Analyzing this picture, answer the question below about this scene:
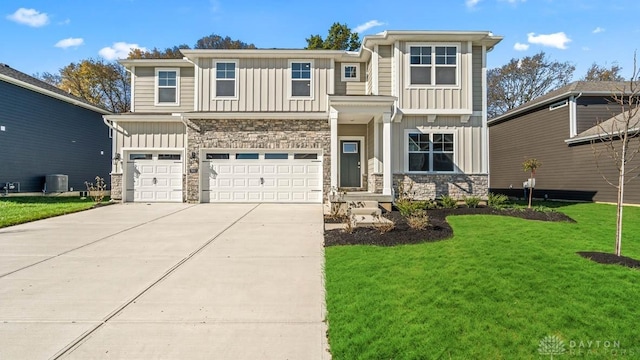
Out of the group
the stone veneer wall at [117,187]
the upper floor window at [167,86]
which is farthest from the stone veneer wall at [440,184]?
the stone veneer wall at [117,187]

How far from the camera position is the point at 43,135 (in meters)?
17.3

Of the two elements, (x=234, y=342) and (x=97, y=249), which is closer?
(x=234, y=342)

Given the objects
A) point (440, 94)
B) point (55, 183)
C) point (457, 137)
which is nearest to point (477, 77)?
point (440, 94)

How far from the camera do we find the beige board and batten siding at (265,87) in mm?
13039

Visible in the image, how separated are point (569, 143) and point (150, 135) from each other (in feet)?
56.1

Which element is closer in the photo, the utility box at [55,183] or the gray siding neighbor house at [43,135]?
the gray siding neighbor house at [43,135]

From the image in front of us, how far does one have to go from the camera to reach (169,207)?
11766mm

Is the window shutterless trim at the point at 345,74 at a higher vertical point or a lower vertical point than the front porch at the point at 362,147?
higher

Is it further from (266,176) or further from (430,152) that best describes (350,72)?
(266,176)

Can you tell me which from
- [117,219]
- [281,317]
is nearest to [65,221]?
[117,219]

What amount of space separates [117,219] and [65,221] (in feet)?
4.14

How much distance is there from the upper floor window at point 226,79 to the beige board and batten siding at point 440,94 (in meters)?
6.22

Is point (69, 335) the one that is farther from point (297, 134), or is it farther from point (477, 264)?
point (297, 134)

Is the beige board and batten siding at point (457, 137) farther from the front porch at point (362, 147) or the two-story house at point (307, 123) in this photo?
the front porch at point (362, 147)
